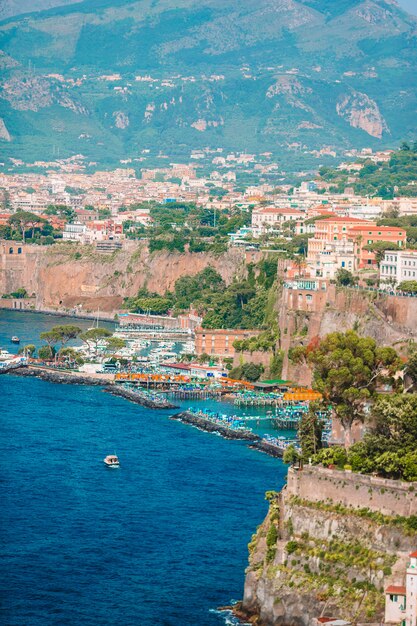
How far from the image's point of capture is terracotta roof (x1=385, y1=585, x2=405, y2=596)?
31.3 meters

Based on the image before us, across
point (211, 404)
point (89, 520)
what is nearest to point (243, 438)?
point (211, 404)

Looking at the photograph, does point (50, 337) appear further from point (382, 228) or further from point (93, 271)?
point (93, 271)

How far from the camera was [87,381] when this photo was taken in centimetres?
7412

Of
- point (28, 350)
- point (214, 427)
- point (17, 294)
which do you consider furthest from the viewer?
point (17, 294)

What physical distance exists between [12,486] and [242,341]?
27336 millimetres

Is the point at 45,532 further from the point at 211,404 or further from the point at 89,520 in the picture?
the point at 211,404

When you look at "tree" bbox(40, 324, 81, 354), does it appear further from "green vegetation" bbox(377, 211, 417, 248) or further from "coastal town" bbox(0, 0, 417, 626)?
"green vegetation" bbox(377, 211, 417, 248)

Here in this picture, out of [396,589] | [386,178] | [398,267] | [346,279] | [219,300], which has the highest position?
[386,178]

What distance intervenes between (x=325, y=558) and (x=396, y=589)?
7.40ft

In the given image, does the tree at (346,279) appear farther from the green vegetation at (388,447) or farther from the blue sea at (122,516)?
the green vegetation at (388,447)

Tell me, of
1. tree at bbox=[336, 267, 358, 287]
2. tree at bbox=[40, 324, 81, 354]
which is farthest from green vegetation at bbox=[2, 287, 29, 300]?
tree at bbox=[336, 267, 358, 287]

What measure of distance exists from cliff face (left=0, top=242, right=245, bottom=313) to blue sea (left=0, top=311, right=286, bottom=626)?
41028 mm

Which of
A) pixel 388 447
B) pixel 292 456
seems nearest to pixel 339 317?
pixel 292 456

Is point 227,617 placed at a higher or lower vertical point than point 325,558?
lower
